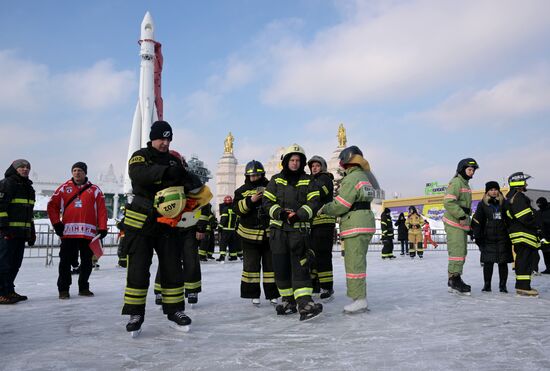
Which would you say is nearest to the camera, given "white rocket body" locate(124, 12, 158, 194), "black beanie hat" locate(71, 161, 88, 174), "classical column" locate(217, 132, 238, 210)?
"black beanie hat" locate(71, 161, 88, 174)

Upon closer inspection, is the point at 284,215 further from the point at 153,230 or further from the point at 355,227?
the point at 153,230

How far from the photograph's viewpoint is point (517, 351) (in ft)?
10.3

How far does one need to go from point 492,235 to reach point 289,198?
3.83 meters

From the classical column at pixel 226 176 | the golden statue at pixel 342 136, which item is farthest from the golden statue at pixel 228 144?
the golden statue at pixel 342 136

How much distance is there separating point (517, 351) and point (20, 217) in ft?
19.2

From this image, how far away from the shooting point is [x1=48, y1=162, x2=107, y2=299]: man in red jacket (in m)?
6.00

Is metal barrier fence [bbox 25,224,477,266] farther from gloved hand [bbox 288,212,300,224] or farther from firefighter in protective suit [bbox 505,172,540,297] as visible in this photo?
firefighter in protective suit [bbox 505,172,540,297]

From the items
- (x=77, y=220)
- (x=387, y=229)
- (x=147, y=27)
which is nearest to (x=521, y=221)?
(x=77, y=220)

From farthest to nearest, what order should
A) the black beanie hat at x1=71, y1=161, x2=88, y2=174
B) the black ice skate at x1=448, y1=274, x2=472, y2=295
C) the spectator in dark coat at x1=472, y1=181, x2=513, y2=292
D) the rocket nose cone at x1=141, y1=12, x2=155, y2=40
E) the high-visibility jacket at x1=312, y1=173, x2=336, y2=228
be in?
the rocket nose cone at x1=141, y1=12, x2=155, y2=40, the spectator in dark coat at x1=472, y1=181, x2=513, y2=292, the black beanie hat at x1=71, y1=161, x2=88, y2=174, the black ice skate at x1=448, y1=274, x2=472, y2=295, the high-visibility jacket at x1=312, y1=173, x2=336, y2=228

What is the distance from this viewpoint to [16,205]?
5.68 meters

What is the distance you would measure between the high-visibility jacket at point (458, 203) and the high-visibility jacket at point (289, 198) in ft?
8.29

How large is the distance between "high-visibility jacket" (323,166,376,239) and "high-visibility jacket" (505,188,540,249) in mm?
2758

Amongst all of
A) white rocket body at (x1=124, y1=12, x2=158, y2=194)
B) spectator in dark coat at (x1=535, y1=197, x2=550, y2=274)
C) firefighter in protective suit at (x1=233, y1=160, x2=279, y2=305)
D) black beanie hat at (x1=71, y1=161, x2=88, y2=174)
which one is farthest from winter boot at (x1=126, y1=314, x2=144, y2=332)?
white rocket body at (x1=124, y1=12, x2=158, y2=194)

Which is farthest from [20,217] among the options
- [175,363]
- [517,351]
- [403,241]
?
[403,241]
